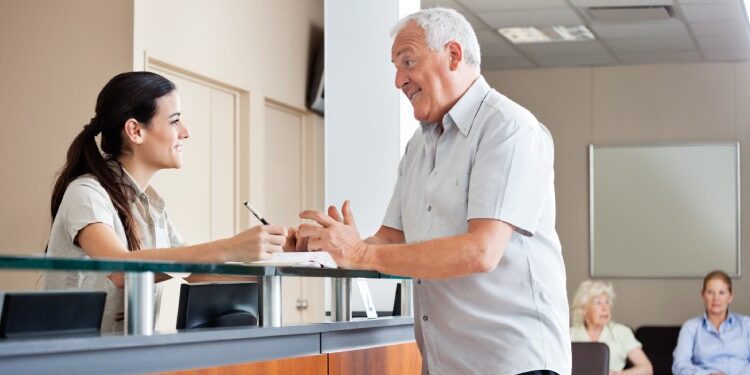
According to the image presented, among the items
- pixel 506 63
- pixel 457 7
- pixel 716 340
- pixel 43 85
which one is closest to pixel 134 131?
pixel 43 85

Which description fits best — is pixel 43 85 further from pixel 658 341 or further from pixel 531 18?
pixel 658 341

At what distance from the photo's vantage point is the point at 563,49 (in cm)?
943

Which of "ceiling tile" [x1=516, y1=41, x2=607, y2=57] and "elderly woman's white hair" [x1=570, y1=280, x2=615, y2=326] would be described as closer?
"elderly woman's white hair" [x1=570, y1=280, x2=615, y2=326]

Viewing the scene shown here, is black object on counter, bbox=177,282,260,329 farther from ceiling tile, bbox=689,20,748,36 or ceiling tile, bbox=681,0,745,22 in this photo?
ceiling tile, bbox=689,20,748,36

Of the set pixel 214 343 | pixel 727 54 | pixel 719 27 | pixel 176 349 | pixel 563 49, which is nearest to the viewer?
pixel 176 349

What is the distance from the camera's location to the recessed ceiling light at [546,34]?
28.1 feet

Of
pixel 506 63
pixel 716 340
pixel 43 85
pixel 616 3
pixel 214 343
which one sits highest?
pixel 616 3

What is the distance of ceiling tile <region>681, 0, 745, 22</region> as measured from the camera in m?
7.76

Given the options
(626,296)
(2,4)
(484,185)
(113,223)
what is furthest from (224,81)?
(626,296)

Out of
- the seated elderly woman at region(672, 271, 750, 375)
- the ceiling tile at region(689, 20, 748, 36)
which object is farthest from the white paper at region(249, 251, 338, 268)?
the ceiling tile at region(689, 20, 748, 36)

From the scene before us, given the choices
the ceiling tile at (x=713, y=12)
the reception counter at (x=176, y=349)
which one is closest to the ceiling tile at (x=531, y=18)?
the ceiling tile at (x=713, y=12)

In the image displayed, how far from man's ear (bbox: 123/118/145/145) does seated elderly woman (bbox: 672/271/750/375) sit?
604 cm

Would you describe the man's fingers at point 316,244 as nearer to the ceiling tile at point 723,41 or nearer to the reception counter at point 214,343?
the reception counter at point 214,343

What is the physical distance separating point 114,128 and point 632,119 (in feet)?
25.9
